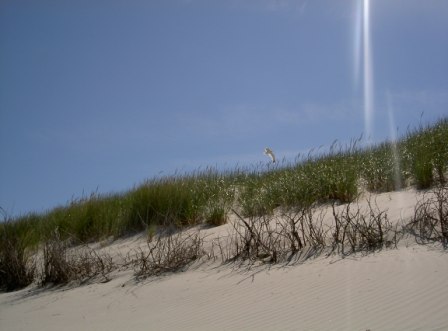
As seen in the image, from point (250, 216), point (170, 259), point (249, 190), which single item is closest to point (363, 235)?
point (250, 216)

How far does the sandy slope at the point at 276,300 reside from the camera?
357cm

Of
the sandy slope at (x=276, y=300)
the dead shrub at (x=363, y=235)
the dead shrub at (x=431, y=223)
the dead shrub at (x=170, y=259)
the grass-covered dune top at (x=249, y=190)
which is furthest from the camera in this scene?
the grass-covered dune top at (x=249, y=190)

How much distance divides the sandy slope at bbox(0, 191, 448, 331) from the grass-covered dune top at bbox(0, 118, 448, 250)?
152 cm

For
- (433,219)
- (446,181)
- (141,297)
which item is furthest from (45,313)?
(446,181)

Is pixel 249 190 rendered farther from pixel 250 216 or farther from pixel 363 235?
pixel 363 235

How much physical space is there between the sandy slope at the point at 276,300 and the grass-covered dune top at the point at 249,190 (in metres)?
1.52

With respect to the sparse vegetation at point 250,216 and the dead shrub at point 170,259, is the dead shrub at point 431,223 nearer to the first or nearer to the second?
the sparse vegetation at point 250,216

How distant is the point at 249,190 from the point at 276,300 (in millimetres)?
4946

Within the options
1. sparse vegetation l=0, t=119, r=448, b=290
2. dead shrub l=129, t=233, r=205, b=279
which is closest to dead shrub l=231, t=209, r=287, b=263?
sparse vegetation l=0, t=119, r=448, b=290

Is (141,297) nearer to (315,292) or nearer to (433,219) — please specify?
(315,292)

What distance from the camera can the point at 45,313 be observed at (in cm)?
547

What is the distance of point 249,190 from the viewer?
9.15 metres

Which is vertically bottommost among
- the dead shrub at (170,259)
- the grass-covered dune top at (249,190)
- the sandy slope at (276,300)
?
the sandy slope at (276,300)

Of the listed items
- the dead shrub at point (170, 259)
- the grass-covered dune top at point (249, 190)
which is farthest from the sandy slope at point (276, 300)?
the grass-covered dune top at point (249, 190)
